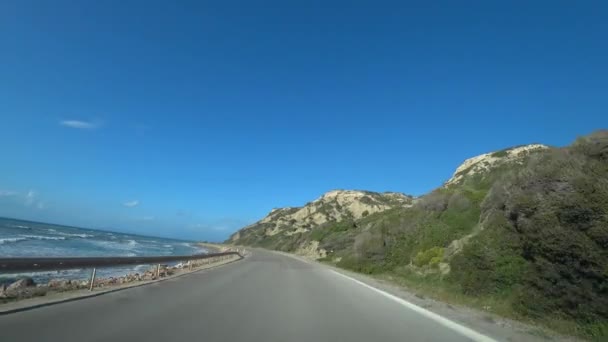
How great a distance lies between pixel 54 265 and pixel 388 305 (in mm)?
9907

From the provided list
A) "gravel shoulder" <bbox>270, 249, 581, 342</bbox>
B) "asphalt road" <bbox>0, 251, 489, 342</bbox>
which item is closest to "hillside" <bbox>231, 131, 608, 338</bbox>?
"gravel shoulder" <bbox>270, 249, 581, 342</bbox>

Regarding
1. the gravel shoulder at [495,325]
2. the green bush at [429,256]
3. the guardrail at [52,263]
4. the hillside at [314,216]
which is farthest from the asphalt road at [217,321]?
the hillside at [314,216]

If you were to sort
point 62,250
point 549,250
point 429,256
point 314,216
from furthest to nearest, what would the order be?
point 314,216, point 62,250, point 429,256, point 549,250

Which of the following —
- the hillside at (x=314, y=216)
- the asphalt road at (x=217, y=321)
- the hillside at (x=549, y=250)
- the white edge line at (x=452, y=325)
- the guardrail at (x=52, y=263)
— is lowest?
the asphalt road at (x=217, y=321)

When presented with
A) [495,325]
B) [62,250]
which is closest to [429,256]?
[495,325]

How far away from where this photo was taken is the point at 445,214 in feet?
120

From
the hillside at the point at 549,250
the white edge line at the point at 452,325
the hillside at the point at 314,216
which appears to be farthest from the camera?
the hillside at the point at 314,216

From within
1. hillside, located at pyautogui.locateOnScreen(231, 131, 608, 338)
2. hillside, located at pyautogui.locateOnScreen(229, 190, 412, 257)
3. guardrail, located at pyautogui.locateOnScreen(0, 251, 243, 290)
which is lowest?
guardrail, located at pyautogui.locateOnScreen(0, 251, 243, 290)

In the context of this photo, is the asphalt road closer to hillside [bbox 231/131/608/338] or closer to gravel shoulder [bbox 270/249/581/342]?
gravel shoulder [bbox 270/249/581/342]

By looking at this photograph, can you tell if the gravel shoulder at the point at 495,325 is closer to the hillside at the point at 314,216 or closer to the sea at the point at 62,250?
the sea at the point at 62,250

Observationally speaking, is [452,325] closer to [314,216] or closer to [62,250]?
[62,250]

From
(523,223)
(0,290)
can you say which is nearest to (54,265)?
(0,290)

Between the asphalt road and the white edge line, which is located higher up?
the white edge line

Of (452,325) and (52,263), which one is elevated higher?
(52,263)
